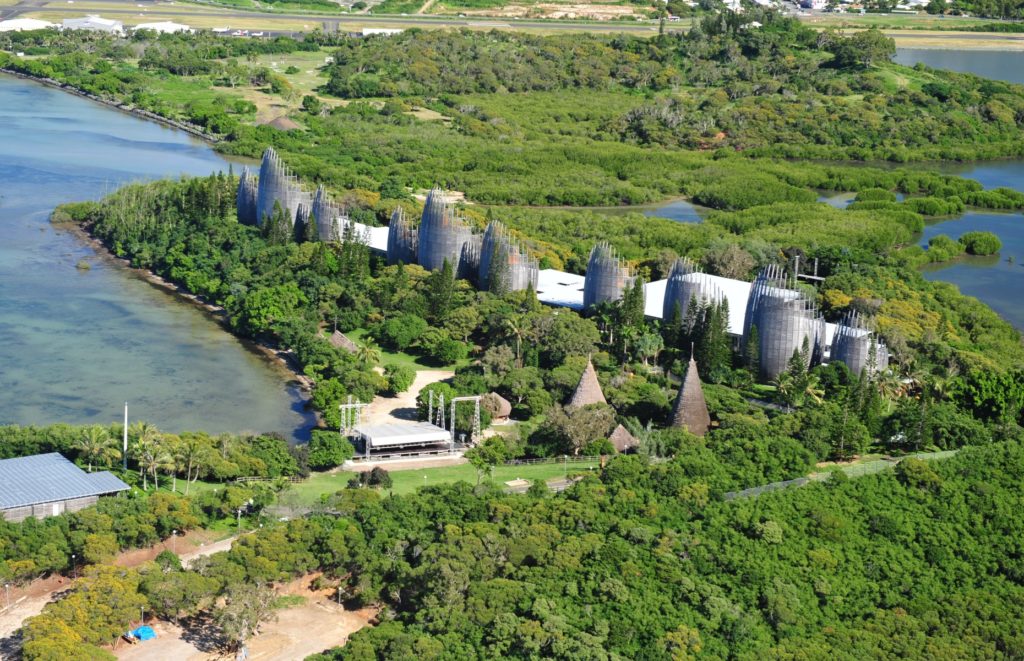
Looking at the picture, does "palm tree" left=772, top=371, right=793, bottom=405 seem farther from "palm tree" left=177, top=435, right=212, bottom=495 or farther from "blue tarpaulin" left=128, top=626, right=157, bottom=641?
"blue tarpaulin" left=128, top=626, right=157, bottom=641

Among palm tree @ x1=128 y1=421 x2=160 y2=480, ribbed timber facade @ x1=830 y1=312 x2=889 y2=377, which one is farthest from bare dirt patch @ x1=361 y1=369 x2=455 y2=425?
ribbed timber facade @ x1=830 y1=312 x2=889 y2=377

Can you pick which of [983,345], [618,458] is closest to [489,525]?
[618,458]

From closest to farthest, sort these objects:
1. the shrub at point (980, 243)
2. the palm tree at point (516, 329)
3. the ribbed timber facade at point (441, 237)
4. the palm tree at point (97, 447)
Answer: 1. the palm tree at point (97, 447)
2. the palm tree at point (516, 329)
3. the ribbed timber facade at point (441, 237)
4. the shrub at point (980, 243)

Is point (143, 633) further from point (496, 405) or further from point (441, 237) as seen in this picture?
point (441, 237)

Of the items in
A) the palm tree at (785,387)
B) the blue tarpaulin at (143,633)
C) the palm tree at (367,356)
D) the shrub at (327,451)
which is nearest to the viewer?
the blue tarpaulin at (143,633)

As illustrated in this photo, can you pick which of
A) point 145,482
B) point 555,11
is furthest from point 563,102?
point 145,482

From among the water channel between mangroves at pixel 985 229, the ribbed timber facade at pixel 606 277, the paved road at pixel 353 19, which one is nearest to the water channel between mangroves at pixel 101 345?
the ribbed timber facade at pixel 606 277

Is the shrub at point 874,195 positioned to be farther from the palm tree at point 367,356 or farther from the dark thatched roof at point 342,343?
the palm tree at point 367,356
